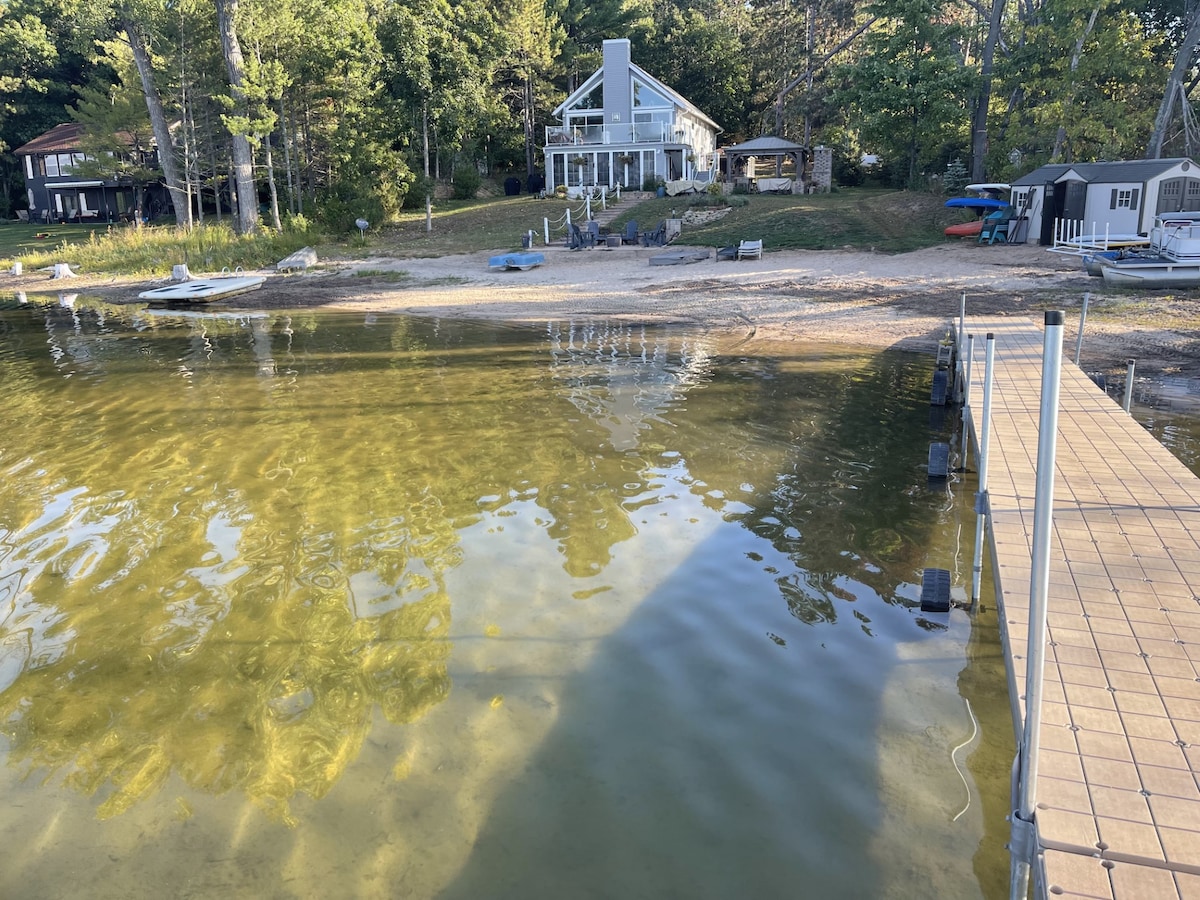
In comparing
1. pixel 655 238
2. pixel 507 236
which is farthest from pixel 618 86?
pixel 655 238

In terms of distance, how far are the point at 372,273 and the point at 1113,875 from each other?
90.2ft

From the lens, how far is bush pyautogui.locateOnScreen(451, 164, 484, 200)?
1805 inches

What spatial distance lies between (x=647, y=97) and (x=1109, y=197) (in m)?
26.6

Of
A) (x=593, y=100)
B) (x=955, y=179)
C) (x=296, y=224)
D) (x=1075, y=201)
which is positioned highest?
(x=593, y=100)

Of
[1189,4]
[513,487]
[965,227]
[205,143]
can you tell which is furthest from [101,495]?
[1189,4]

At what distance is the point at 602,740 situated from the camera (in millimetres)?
5391

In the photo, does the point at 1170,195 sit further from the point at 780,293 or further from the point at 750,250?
the point at 780,293

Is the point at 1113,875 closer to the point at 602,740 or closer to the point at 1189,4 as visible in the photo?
the point at 602,740

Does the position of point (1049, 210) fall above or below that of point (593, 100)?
below

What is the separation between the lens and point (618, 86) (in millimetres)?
47562

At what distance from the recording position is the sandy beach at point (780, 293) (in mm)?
17391

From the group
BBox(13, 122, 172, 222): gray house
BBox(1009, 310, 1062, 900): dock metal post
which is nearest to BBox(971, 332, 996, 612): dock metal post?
BBox(1009, 310, 1062, 900): dock metal post

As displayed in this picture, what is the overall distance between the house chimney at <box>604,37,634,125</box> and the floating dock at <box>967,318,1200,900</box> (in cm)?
4345

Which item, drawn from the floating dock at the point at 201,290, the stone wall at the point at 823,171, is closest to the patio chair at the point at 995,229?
the stone wall at the point at 823,171
